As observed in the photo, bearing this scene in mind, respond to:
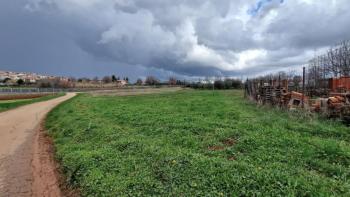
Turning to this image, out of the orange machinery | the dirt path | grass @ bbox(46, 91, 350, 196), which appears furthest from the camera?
the orange machinery

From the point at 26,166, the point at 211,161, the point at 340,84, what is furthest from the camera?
the point at 340,84

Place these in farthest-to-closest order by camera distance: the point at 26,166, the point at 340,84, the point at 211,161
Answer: the point at 340,84 → the point at 26,166 → the point at 211,161

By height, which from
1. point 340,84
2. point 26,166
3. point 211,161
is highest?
point 340,84

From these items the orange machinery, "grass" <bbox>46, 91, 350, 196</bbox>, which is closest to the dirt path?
"grass" <bbox>46, 91, 350, 196</bbox>

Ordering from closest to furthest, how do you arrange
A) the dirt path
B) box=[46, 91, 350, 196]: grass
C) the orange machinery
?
box=[46, 91, 350, 196]: grass < the dirt path < the orange machinery

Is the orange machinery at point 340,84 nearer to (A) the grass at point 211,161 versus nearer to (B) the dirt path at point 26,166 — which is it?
(A) the grass at point 211,161

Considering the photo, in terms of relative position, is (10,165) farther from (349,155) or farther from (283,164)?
(349,155)

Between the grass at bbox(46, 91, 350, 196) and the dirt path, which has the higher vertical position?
the grass at bbox(46, 91, 350, 196)

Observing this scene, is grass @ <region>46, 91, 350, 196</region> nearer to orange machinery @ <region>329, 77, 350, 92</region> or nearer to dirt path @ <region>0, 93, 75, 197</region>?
dirt path @ <region>0, 93, 75, 197</region>

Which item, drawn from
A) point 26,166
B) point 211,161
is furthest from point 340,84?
point 26,166

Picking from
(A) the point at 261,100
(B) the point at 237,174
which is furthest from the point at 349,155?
(A) the point at 261,100

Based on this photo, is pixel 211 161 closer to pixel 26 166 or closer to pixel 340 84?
pixel 26 166

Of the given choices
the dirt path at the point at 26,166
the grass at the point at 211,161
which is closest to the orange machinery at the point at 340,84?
the grass at the point at 211,161

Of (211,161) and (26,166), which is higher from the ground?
(211,161)
